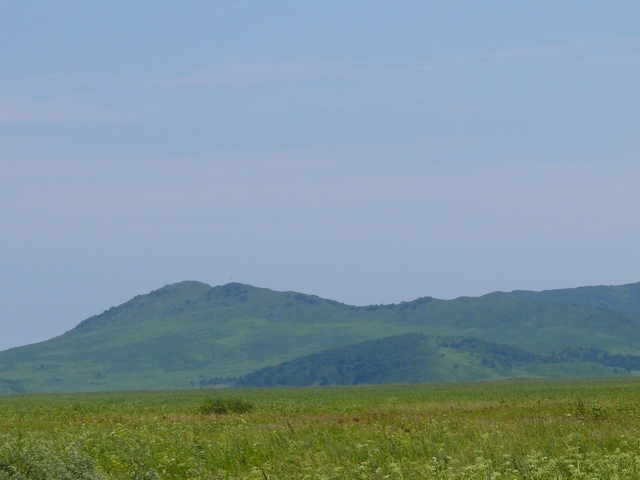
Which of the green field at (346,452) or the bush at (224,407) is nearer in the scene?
the green field at (346,452)

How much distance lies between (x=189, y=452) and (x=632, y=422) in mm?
13821

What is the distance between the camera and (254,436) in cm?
2662

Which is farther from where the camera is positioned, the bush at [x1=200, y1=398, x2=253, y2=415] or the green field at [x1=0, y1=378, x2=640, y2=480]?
the bush at [x1=200, y1=398, x2=253, y2=415]

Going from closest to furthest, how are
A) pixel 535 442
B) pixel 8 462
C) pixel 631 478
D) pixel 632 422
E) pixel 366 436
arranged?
pixel 631 478, pixel 8 462, pixel 535 442, pixel 366 436, pixel 632 422

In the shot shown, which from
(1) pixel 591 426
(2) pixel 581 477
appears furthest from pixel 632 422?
(2) pixel 581 477

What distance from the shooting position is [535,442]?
22.9m

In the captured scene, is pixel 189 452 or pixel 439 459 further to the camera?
pixel 189 452

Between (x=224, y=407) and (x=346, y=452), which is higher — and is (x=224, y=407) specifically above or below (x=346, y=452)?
above

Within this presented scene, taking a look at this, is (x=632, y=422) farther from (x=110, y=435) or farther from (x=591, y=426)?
(x=110, y=435)

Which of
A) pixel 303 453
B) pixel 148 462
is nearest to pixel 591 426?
pixel 303 453

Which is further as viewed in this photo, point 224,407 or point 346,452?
point 224,407

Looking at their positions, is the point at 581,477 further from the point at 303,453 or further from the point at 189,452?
the point at 189,452

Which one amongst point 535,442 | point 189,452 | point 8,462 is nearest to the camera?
point 8,462

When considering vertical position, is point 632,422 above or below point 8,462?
below
